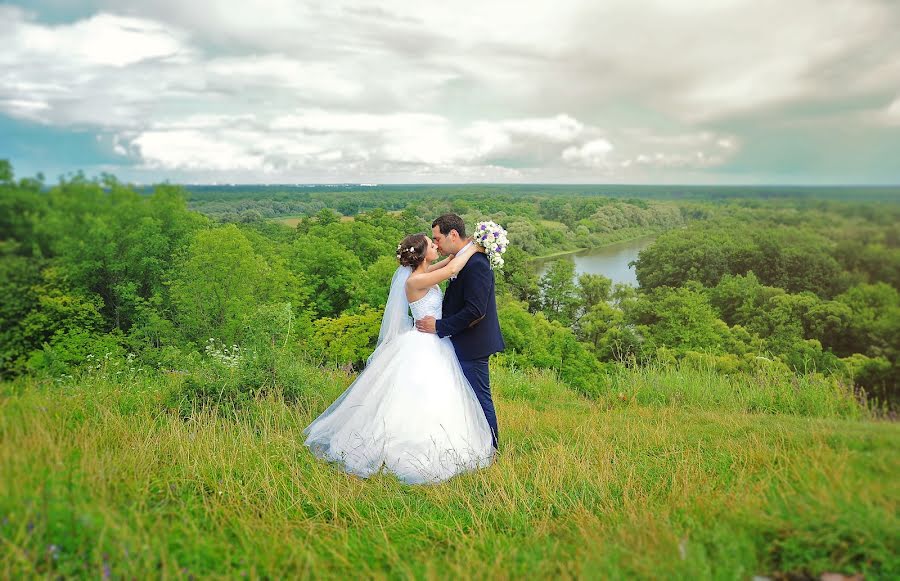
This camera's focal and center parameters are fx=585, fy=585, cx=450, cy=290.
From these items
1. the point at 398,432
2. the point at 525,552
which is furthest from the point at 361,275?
the point at 525,552

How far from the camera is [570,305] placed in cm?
2928

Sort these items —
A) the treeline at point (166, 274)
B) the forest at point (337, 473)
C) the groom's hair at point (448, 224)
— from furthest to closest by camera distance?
1. the treeline at point (166, 274)
2. the groom's hair at point (448, 224)
3. the forest at point (337, 473)

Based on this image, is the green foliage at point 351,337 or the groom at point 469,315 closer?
the groom at point 469,315

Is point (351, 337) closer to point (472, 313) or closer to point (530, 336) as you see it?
point (530, 336)

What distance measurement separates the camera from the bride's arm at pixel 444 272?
197 inches

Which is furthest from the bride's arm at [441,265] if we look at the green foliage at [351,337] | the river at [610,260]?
the river at [610,260]

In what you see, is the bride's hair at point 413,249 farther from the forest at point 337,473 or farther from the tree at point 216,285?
the tree at point 216,285

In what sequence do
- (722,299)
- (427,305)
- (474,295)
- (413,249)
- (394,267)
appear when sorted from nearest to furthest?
(474,295) < (413,249) < (427,305) < (722,299) < (394,267)

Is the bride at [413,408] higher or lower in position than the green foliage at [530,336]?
higher

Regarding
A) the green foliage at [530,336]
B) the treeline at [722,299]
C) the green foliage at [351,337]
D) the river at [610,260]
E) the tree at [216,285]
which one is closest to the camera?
the tree at [216,285]

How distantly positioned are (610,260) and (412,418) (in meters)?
26.6

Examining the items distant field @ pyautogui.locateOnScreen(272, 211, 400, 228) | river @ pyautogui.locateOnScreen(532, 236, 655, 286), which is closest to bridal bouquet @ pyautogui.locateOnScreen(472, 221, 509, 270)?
distant field @ pyautogui.locateOnScreen(272, 211, 400, 228)

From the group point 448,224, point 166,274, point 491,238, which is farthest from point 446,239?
point 166,274

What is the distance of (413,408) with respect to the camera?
16.4ft
